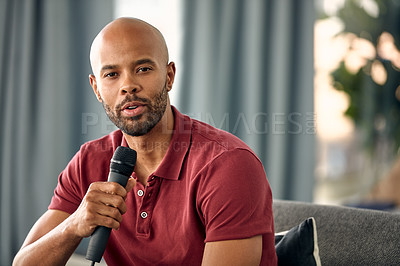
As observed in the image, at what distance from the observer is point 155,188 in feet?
4.50

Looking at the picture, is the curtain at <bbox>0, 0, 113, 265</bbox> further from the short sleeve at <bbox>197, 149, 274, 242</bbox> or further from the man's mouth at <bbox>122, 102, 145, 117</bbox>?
the short sleeve at <bbox>197, 149, 274, 242</bbox>

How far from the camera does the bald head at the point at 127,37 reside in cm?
139

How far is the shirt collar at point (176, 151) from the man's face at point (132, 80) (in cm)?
8

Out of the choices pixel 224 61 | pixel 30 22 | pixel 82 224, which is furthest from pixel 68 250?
pixel 224 61

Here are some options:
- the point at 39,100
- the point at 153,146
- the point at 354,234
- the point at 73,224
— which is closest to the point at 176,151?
the point at 153,146

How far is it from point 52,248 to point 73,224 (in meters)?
0.15

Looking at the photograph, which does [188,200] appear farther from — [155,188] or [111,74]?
[111,74]

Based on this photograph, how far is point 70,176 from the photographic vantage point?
1.52 m

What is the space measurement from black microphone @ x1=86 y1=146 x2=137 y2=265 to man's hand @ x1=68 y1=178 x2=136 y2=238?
0.06 feet

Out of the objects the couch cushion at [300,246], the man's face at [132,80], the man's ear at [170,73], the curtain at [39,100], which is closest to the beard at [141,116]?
the man's face at [132,80]

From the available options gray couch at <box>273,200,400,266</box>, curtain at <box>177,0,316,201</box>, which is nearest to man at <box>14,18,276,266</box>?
gray couch at <box>273,200,400,266</box>

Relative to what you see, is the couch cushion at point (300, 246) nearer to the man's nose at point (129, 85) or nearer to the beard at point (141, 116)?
the beard at point (141, 116)

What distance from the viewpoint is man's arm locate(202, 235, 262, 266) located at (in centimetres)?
116

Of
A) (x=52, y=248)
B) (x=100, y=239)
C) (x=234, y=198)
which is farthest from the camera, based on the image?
(x=52, y=248)
